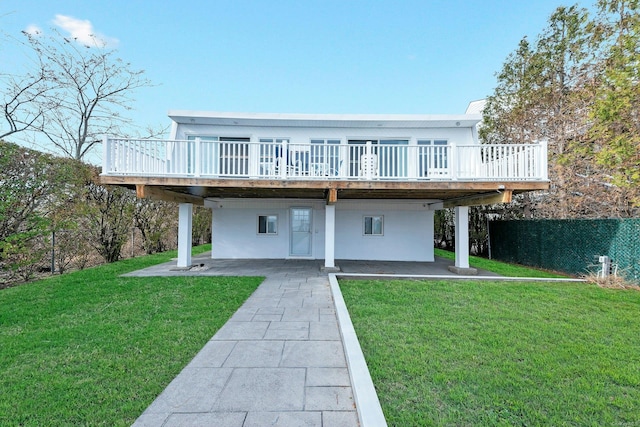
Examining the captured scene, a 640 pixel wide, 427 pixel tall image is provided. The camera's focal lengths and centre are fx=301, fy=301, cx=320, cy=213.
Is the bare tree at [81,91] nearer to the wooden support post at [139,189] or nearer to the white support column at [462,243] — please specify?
the wooden support post at [139,189]

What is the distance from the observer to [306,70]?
1524 cm

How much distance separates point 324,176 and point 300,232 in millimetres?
4255

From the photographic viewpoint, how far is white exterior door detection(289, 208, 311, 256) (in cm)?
1175

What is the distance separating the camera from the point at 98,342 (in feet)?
12.0

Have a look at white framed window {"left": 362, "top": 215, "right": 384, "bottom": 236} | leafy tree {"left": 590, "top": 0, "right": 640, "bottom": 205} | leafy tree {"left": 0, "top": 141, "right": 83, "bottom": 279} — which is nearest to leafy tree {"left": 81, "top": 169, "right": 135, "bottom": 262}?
leafy tree {"left": 0, "top": 141, "right": 83, "bottom": 279}

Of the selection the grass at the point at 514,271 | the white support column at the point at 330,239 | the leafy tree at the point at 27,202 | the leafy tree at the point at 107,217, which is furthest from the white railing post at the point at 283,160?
the grass at the point at 514,271

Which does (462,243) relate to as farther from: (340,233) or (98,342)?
(98,342)

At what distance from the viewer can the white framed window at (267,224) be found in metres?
11.8

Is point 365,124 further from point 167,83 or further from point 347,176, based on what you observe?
point 167,83

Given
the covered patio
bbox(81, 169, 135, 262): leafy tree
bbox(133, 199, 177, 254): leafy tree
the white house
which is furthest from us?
bbox(133, 199, 177, 254): leafy tree

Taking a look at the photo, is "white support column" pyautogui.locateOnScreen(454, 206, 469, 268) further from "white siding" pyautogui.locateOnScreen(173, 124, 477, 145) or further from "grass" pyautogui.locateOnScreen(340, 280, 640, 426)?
"white siding" pyautogui.locateOnScreen(173, 124, 477, 145)

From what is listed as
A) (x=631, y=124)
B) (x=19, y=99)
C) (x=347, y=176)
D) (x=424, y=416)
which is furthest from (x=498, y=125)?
(x=19, y=99)

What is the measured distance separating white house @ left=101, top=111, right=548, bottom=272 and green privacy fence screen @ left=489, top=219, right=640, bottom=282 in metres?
2.82

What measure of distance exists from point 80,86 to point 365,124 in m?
13.8
